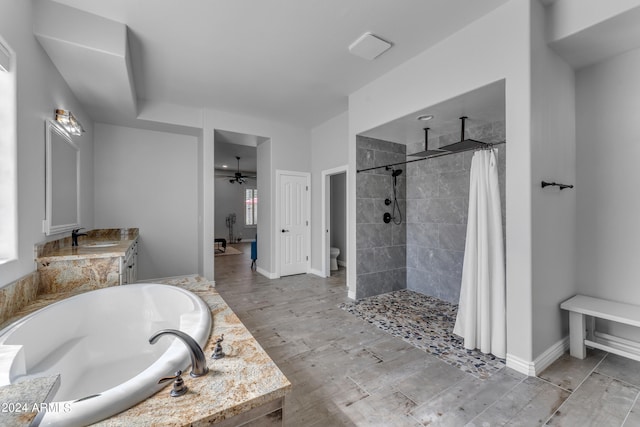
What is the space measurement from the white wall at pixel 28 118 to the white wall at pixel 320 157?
3487mm

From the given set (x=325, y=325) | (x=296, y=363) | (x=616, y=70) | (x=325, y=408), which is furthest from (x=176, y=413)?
(x=616, y=70)

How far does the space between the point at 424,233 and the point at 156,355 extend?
340cm

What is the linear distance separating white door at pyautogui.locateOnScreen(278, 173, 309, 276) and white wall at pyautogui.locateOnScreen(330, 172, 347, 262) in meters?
1.24

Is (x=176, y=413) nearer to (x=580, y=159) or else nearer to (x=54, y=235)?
(x=54, y=235)

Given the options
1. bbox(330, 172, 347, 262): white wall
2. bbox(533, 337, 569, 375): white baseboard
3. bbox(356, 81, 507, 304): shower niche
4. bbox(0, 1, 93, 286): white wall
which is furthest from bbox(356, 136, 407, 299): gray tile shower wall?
bbox(0, 1, 93, 286): white wall

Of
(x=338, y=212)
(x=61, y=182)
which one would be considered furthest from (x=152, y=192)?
(x=338, y=212)

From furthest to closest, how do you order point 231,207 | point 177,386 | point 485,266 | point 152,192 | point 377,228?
point 231,207
point 152,192
point 377,228
point 485,266
point 177,386

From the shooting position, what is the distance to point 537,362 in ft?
6.66

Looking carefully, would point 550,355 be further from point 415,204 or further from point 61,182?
point 61,182

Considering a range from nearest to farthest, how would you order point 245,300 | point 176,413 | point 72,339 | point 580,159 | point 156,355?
point 176,413 < point 72,339 < point 156,355 < point 580,159 < point 245,300

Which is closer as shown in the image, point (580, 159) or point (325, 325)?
point (580, 159)

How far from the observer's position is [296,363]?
→ 2.20 m

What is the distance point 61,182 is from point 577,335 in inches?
191

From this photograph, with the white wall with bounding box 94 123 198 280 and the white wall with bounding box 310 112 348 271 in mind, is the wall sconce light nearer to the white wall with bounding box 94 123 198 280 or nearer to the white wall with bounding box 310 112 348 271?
the white wall with bounding box 94 123 198 280
